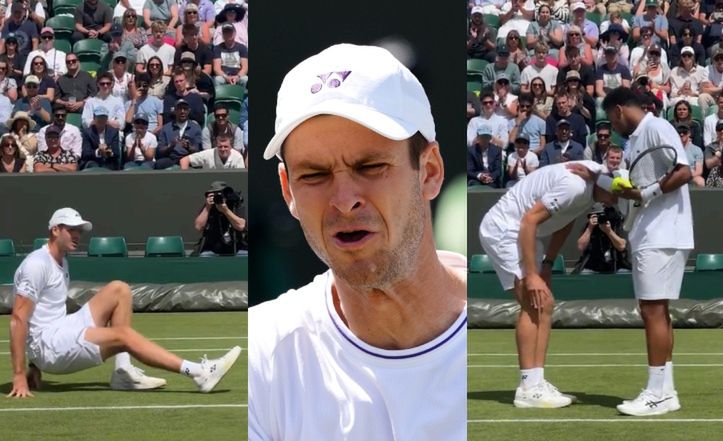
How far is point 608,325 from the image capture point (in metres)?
8.48

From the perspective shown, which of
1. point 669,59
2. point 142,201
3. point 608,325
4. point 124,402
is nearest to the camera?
point 124,402

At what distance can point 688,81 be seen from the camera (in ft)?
35.0

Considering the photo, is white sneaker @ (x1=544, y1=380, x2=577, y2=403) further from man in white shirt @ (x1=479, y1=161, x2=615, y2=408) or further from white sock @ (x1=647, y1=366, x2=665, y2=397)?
white sock @ (x1=647, y1=366, x2=665, y2=397)

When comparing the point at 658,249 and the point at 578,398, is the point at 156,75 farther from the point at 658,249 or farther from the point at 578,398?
the point at 658,249

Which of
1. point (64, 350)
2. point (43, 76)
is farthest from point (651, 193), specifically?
point (43, 76)

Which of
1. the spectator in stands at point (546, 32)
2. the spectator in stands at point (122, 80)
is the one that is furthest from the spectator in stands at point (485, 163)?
the spectator in stands at point (122, 80)

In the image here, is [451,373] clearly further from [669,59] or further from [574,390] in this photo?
[669,59]

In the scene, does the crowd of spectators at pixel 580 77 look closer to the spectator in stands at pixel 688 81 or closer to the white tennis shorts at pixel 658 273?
the spectator in stands at pixel 688 81

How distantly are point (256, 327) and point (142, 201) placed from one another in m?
8.50

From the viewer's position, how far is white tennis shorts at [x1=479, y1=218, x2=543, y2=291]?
5703 mm

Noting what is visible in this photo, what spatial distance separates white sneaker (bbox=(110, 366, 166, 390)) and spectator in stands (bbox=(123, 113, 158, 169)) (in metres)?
3.97

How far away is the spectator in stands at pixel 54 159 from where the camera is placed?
10133 mm

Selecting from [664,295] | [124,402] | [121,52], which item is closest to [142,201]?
[121,52]

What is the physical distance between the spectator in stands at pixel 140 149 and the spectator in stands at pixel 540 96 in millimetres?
2896
